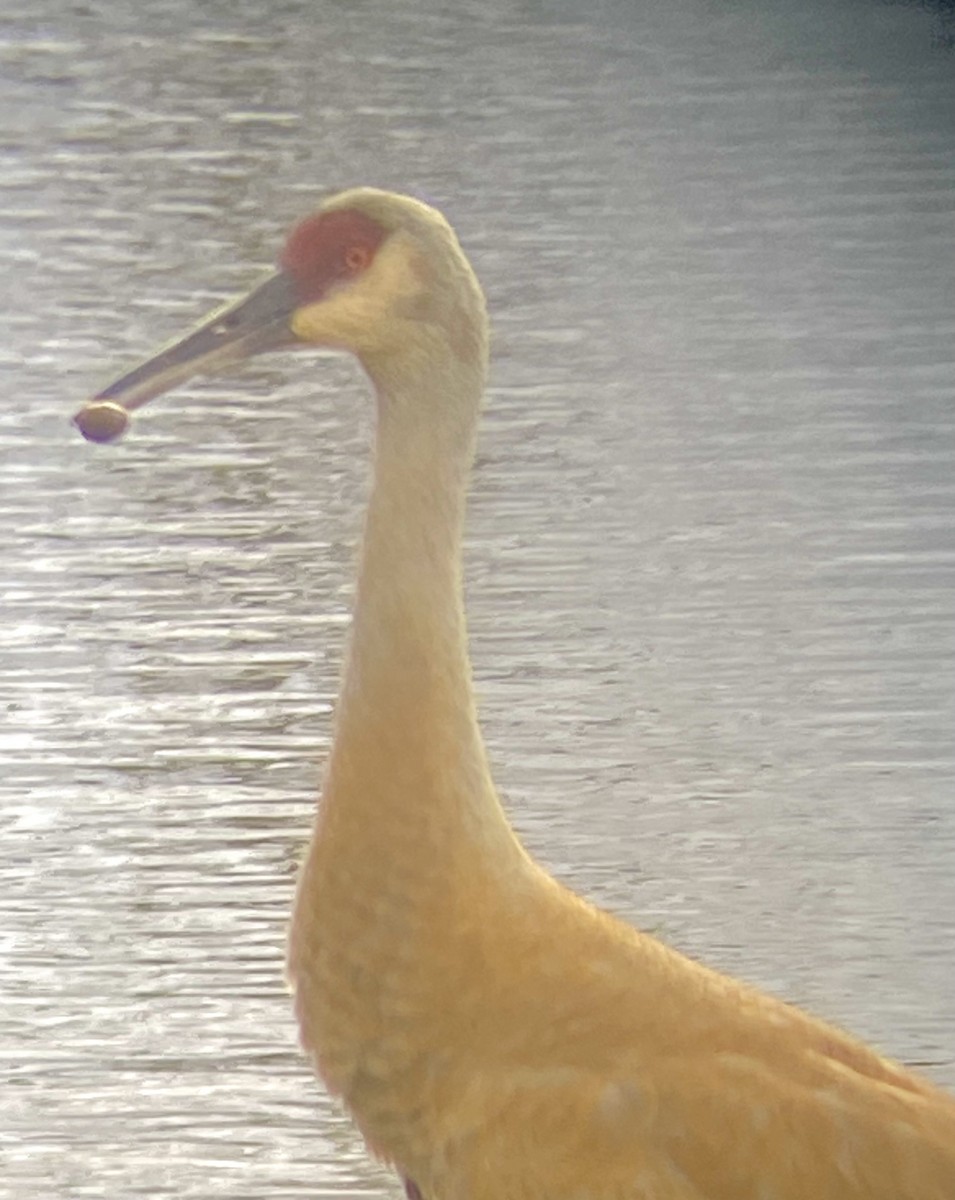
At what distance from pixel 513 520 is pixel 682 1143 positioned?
54 cm

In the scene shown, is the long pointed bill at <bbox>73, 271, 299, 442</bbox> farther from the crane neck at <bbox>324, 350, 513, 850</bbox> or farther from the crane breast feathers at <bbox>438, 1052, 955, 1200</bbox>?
the crane breast feathers at <bbox>438, 1052, 955, 1200</bbox>

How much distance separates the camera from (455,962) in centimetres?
98

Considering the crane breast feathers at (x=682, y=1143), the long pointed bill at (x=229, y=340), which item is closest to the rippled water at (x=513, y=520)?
the long pointed bill at (x=229, y=340)

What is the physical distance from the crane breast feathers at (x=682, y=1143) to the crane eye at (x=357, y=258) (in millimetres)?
535

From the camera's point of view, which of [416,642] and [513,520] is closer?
[416,642]

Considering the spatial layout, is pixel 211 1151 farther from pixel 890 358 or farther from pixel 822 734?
pixel 890 358

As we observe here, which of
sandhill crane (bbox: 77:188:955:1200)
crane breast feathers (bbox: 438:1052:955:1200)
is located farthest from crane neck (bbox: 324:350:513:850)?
crane breast feathers (bbox: 438:1052:955:1200)

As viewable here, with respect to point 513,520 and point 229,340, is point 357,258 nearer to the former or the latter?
point 229,340

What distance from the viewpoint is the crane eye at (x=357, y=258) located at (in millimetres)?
1038

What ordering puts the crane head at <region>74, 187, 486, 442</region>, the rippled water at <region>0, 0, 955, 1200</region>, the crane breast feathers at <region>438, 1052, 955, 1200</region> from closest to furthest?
the crane breast feathers at <region>438, 1052, 955, 1200</region>
the crane head at <region>74, 187, 486, 442</region>
the rippled water at <region>0, 0, 955, 1200</region>

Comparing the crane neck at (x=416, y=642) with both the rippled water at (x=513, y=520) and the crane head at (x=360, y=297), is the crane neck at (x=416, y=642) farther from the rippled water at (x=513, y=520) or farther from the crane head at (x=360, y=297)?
the rippled water at (x=513, y=520)

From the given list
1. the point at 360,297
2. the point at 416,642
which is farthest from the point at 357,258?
the point at 416,642

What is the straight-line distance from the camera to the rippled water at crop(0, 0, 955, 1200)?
123 centimetres

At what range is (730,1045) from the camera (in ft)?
3.19
